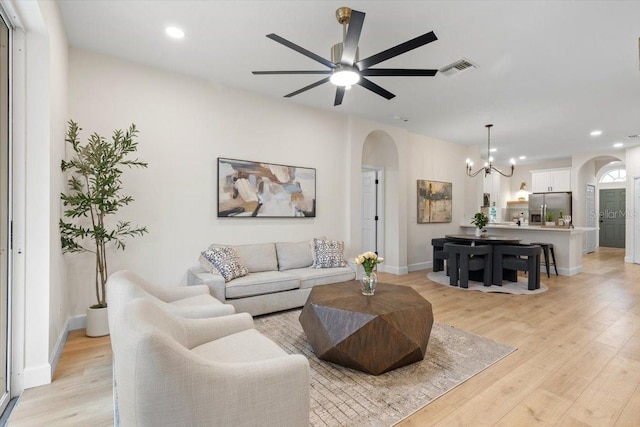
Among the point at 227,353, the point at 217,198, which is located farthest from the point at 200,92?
the point at 227,353

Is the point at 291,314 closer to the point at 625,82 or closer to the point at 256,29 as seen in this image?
the point at 256,29

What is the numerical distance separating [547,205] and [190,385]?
11096mm

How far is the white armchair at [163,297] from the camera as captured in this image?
79.0 inches

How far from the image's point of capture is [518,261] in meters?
5.25

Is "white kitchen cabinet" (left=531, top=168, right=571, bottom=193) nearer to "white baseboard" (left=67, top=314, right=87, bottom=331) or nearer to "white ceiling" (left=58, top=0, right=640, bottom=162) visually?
"white ceiling" (left=58, top=0, right=640, bottom=162)

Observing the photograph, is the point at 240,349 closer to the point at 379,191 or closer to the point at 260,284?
the point at 260,284

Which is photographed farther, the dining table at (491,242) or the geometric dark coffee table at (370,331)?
the dining table at (491,242)

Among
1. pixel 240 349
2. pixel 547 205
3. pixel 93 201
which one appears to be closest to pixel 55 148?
pixel 93 201

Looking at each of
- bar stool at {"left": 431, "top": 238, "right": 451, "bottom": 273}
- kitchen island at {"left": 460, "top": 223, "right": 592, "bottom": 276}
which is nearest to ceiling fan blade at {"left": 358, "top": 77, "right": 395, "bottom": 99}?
bar stool at {"left": 431, "top": 238, "right": 451, "bottom": 273}

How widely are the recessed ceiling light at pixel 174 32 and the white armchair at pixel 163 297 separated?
228 centimetres

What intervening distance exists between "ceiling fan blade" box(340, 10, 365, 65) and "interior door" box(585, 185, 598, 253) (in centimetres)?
1017

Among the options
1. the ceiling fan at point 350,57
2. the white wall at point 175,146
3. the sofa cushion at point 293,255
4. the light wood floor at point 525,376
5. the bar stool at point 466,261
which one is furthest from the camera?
the bar stool at point 466,261

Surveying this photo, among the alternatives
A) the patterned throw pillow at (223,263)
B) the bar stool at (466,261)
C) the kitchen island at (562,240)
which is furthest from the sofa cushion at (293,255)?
the kitchen island at (562,240)

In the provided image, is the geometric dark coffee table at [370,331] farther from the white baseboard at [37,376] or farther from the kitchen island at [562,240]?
the kitchen island at [562,240]
